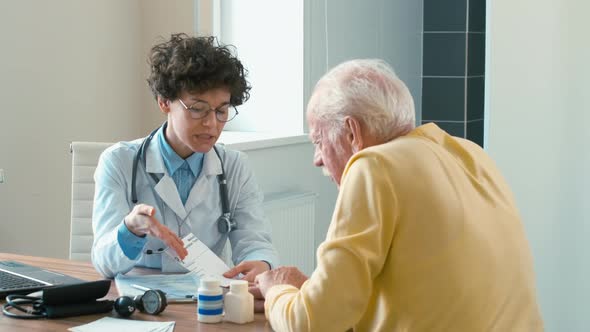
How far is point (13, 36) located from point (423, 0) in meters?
3.06

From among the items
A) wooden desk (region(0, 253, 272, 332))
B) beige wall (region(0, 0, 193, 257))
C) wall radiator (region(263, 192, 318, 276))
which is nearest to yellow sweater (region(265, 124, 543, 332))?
wooden desk (region(0, 253, 272, 332))

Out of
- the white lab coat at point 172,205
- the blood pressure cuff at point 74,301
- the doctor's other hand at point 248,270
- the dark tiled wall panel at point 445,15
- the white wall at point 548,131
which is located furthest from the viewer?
the dark tiled wall panel at point 445,15

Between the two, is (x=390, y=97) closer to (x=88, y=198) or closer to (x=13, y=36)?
(x=88, y=198)

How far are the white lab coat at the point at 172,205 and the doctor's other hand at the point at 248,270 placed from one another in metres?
0.10

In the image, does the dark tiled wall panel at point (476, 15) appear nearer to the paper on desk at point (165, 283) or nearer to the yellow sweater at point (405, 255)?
the paper on desk at point (165, 283)

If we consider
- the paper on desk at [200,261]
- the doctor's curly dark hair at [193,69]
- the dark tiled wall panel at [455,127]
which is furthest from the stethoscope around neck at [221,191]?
the dark tiled wall panel at [455,127]

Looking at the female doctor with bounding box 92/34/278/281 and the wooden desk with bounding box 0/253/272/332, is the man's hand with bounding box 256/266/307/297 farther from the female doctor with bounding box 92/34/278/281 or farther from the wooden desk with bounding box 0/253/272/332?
the female doctor with bounding box 92/34/278/281

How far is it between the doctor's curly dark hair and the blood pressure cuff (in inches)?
28.2

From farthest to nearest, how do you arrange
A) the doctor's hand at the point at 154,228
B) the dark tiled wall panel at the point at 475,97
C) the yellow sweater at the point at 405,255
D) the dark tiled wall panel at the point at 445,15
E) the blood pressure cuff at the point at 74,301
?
1. the dark tiled wall panel at the point at 475,97
2. the dark tiled wall panel at the point at 445,15
3. the doctor's hand at the point at 154,228
4. the blood pressure cuff at the point at 74,301
5. the yellow sweater at the point at 405,255

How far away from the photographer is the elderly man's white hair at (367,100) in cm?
184

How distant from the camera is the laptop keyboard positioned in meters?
2.30

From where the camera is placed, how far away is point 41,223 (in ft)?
12.3

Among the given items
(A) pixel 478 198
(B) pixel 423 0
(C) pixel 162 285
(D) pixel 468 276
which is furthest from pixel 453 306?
(B) pixel 423 0

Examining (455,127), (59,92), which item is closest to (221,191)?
(59,92)
